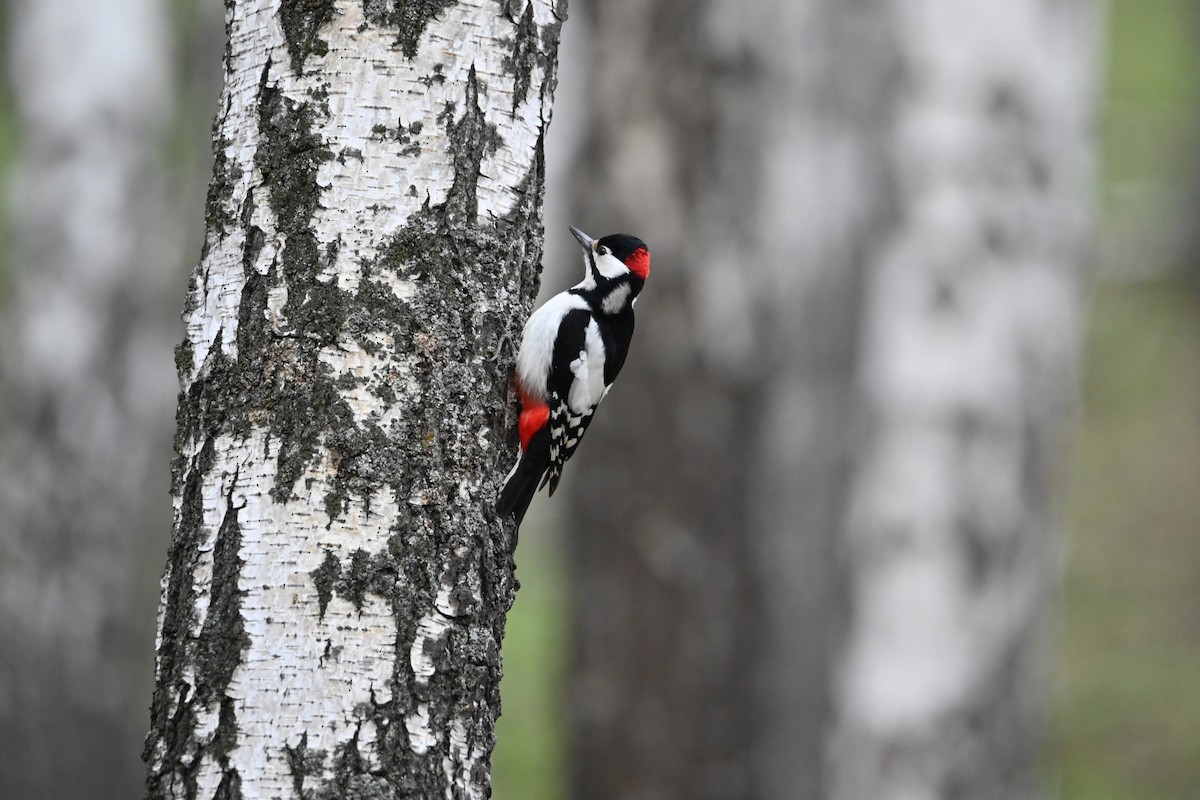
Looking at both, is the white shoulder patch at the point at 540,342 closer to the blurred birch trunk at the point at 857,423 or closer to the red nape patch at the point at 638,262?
the red nape patch at the point at 638,262

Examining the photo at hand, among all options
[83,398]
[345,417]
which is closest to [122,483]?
[83,398]

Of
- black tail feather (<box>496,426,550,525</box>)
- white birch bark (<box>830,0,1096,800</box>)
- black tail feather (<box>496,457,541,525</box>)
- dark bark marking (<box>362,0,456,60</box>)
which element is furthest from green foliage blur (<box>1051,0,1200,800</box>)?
dark bark marking (<box>362,0,456,60</box>)

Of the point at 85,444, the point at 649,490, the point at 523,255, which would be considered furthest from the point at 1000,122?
the point at 85,444

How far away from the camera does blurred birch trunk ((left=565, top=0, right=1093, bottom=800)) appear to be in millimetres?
5570

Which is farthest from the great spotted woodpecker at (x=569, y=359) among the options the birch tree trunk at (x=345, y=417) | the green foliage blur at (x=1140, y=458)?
the green foliage blur at (x=1140, y=458)

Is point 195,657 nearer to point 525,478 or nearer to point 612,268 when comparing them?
point 525,478

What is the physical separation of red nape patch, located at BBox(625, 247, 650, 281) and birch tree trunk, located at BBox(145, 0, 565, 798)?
5.77 feet

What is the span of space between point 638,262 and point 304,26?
2.01m

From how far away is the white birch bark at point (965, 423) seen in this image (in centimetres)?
553

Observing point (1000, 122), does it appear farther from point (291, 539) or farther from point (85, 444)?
point (85, 444)

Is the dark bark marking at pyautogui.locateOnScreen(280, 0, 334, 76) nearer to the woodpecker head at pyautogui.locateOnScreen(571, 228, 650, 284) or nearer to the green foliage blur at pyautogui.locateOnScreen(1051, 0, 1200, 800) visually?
the woodpecker head at pyautogui.locateOnScreen(571, 228, 650, 284)

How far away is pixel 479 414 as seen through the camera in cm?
227

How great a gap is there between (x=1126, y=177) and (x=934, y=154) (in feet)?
47.7

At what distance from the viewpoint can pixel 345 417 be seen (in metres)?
2.12
